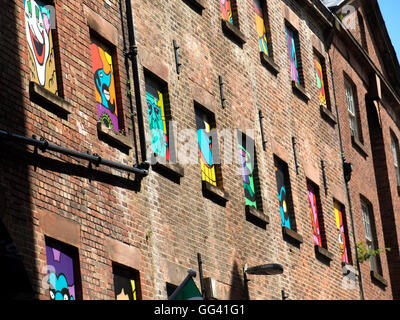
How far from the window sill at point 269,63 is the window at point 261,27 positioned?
33 cm

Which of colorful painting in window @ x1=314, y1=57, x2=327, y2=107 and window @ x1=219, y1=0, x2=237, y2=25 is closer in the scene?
window @ x1=219, y1=0, x2=237, y2=25

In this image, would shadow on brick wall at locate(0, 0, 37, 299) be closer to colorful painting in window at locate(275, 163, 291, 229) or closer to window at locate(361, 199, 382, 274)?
colorful painting in window at locate(275, 163, 291, 229)

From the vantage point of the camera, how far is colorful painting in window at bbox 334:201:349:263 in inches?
993

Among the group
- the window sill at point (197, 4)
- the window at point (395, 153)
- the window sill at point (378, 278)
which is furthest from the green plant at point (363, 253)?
the window sill at point (197, 4)

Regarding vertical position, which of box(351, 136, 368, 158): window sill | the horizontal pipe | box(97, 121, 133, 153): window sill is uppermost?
box(351, 136, 368, 158): window sill

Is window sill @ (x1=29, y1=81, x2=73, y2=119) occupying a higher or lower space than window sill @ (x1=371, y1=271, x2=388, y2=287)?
higher

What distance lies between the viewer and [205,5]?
1962cm

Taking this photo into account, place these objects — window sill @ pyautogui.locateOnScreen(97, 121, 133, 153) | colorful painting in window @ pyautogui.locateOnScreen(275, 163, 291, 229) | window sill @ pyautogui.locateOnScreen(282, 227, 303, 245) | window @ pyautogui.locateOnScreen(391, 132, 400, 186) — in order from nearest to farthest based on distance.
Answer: window sill @ pyautogui.locateOnScreen(97, 121, 133, 153)
window sill @ pyautogui.locateOnScreen(282, 227, 303, 245)
colorful painting in window @ pyautogui.locateOnScreen(275, 163, 291, 229)
window @ pyautogui.locateOnScreen(391, 132, 400, 186)

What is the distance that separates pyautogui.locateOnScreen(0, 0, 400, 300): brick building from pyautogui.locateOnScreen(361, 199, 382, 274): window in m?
0.89

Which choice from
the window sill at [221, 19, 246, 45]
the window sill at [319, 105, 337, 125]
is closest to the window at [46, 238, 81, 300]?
the window sill at [221, 19, 246, 45]

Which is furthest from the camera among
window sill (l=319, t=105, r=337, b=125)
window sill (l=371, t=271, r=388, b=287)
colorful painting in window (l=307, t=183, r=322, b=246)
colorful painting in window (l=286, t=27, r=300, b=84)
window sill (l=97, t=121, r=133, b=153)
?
window sill (l=371, t=271, r=388, b=287)

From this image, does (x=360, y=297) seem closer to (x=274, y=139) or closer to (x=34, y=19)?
(x=274, y=139)


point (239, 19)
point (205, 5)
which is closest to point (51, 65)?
point (205, 5)

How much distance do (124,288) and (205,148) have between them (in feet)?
13.8
